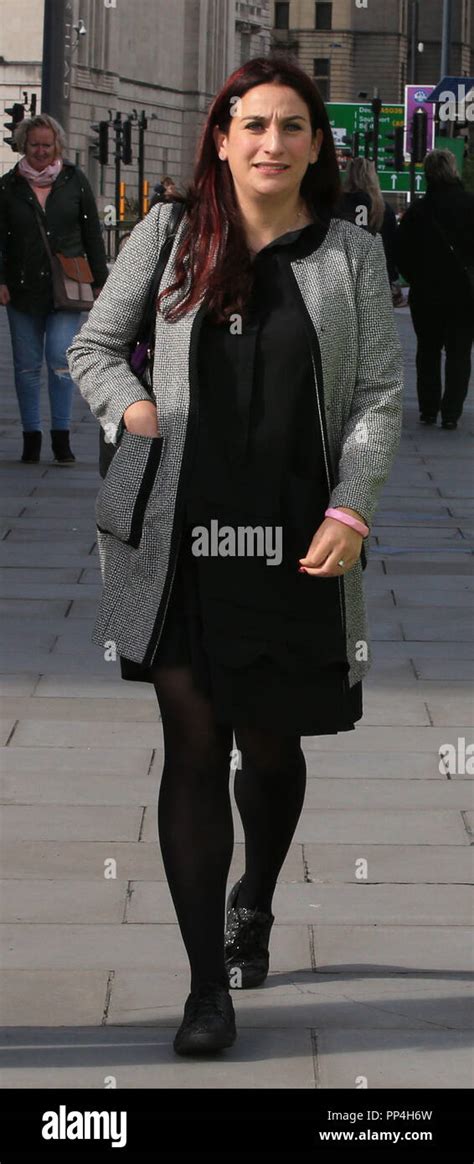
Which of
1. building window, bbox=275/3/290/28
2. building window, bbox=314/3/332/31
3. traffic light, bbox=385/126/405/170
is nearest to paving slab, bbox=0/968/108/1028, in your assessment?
traffic light, bbox=385/126/405/170

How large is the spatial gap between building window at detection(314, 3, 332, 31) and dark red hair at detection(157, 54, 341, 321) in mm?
116911

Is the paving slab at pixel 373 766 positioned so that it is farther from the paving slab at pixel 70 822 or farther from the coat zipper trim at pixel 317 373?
the coat zipper trim at pixel 317 373

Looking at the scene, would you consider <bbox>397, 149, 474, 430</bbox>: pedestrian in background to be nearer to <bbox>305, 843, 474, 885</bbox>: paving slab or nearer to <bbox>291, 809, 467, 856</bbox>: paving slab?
<bbox>291, 809, 467, 856</bbox>: paving slab

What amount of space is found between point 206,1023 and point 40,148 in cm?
804

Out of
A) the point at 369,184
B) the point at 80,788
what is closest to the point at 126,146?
the point at 369,184

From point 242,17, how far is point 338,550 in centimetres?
10163

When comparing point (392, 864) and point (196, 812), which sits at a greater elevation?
point (196, 812)

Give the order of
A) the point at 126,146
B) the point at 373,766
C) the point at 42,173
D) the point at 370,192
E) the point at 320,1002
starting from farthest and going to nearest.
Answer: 1. the point at 126,146
2. the point at 370,192
3. the point at 42,173
4. the point at 373,766
5. the point at 320,1002

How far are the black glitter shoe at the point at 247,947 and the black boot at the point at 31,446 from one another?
810 cm

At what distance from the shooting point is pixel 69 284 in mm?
11234

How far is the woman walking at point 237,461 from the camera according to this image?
11.9ft

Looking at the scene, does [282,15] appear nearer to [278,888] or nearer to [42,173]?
[42,173]

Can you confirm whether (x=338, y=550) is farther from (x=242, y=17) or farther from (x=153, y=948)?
(x=242, y=17)
